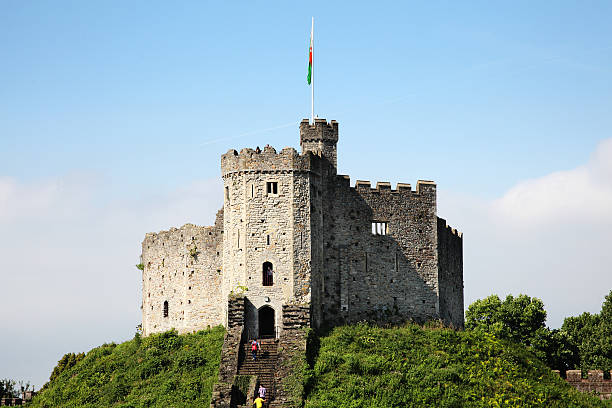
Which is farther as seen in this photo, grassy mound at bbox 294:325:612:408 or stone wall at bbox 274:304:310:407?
grassy mound at bbox 294:325:612:408

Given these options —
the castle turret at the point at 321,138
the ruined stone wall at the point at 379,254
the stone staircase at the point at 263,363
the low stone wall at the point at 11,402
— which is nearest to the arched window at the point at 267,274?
the stone staircase at the point at 263,363

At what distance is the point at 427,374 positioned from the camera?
53.6 m

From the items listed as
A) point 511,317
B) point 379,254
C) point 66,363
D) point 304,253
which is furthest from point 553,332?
point 66,363

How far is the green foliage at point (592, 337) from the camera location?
67.6m

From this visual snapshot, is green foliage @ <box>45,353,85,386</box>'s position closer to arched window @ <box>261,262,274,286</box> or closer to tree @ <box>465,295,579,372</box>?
arched window @ <box>261,262,274,286</box>

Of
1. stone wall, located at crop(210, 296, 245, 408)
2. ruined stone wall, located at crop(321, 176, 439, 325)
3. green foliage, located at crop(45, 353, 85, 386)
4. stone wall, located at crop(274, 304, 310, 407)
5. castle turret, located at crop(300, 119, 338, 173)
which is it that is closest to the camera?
stone wall, located at crop(210, 296, 245, 408)

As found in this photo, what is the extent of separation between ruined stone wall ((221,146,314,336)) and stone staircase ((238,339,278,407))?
7.06ft

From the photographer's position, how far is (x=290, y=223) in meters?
59.7

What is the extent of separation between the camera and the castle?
59281 millimetres

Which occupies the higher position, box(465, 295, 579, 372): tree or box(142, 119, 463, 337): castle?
box(142, 119, 463, 337): castle

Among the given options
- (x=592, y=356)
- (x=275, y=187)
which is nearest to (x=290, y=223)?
(x=275, y=187)

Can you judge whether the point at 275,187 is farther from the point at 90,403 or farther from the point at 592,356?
the point at 592,356

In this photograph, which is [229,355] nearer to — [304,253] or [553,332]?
[304,253]

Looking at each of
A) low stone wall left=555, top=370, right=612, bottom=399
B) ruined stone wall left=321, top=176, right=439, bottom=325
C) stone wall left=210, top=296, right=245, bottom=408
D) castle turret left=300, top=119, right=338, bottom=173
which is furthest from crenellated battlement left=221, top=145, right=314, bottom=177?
low stone wall left=555, top=370, right=612, bottom=399
